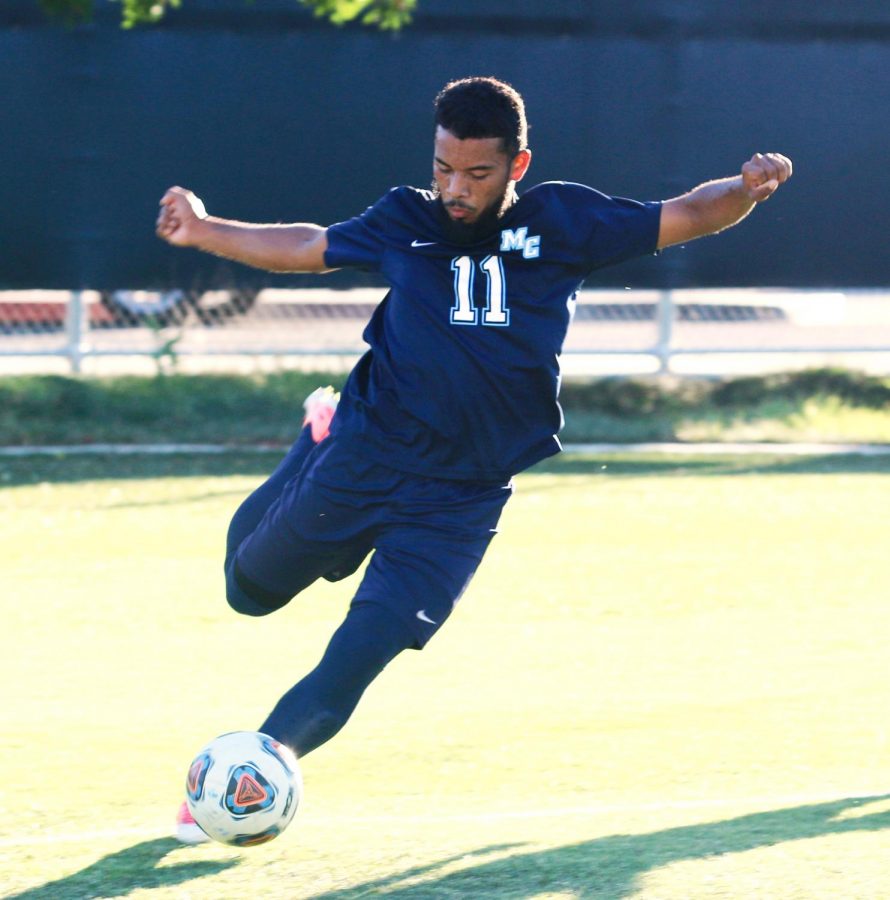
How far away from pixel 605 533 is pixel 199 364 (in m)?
4.55

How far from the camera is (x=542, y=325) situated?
4.10 metres

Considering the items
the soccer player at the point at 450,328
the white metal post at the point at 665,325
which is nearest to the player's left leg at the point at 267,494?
the soccer player at the point at 450,328

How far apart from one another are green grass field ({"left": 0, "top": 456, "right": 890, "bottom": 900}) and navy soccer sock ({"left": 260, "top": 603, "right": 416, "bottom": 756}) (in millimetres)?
431

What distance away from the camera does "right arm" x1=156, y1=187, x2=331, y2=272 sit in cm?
411

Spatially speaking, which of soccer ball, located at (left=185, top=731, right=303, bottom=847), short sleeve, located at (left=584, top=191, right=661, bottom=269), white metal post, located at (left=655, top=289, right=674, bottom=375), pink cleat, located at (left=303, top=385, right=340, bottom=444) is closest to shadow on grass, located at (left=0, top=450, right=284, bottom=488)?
white metal post, located at (left=655, top=289, right=674, bottom=375)

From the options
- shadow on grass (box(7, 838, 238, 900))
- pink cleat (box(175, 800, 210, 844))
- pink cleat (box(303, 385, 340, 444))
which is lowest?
shadow on grass (box(7, 838, 238, 900))

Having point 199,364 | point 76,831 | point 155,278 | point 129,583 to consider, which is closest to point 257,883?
point 76,831

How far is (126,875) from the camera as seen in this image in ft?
12.9

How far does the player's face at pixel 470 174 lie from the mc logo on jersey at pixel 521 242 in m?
0.07

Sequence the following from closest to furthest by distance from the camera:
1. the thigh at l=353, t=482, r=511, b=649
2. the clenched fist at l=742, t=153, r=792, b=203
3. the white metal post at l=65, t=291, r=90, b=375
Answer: the thigh at l=353, t=482, r=511, b=649 → the clenched fist at l=742, t=153, r=792, b=203 → the white metal post at l=65, t=291, r=90, b=375

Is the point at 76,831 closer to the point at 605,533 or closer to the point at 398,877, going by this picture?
the point at 398,877

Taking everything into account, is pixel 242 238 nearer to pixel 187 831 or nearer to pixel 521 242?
pixel 521 242

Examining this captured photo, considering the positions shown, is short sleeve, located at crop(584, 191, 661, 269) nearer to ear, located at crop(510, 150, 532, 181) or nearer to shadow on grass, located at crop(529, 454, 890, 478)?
ear, located at crop(510, 150, 532, 181)

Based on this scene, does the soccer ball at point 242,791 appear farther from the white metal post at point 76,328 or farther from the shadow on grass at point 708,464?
the white metal post at point 76,328
